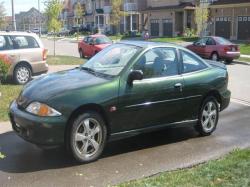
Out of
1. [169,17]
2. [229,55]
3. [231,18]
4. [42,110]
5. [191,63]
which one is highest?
[169,17]

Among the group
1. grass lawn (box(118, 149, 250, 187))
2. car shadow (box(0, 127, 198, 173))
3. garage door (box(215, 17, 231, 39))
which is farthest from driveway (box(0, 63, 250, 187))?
garage door (box(215, 17, 231, 39))

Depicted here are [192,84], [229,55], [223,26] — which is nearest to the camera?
[192,84]

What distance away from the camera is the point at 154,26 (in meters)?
57.8

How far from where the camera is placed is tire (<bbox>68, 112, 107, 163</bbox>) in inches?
245

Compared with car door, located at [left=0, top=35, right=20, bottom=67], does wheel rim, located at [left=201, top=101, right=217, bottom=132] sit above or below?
below

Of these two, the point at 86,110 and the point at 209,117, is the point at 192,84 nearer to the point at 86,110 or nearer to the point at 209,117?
the point at 209,117

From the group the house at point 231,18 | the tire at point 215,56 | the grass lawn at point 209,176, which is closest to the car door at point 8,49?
the grass lawn at point 209,176

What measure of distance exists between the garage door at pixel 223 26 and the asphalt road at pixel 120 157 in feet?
123

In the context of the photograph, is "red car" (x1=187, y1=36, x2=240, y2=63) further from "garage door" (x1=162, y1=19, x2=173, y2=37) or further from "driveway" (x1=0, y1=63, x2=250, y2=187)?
"garage door" (x1=162, y1=19, x2=173, y2=37)

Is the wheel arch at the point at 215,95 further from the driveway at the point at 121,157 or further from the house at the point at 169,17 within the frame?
the house at the point at 169,17

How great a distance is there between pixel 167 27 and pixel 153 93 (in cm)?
4921

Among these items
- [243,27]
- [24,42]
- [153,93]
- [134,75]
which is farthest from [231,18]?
[134,75]

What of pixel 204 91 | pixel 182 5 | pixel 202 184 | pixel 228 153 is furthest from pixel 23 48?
pixel 182 5

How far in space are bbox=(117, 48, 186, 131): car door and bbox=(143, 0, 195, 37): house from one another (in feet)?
144
